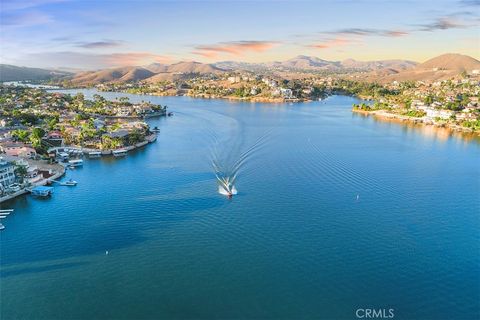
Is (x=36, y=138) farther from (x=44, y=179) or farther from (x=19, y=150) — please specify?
(x=44, y=179)

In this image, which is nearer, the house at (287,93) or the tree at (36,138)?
the tree at (36,138)

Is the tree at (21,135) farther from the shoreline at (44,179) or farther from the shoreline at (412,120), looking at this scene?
the shoreline at (412,120)

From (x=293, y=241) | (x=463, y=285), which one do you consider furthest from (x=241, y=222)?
(x=463, y=285)

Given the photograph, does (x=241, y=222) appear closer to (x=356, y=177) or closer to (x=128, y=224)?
(x=128, y=224)
